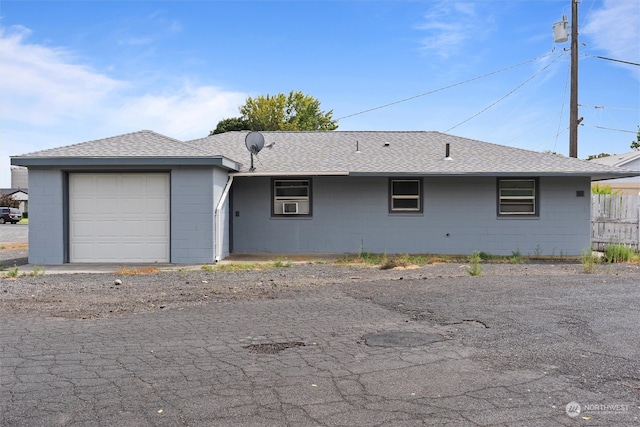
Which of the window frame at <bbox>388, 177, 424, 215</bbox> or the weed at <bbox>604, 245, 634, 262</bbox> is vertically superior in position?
the window frame at <bbox>388, 177, 424, 215</bbox>

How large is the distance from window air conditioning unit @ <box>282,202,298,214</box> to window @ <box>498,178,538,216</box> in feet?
20.8

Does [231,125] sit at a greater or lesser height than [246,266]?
greater

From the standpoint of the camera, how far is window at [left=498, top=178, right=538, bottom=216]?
683 inches

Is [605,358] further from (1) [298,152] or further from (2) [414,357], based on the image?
(1) [298,152]

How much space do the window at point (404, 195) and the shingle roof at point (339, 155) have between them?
0.63m

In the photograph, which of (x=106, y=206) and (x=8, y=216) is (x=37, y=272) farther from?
(x=8, y=216)

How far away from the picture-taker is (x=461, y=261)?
621 inches

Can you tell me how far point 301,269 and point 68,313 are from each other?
20.7 ft

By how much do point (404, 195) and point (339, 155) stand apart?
104 inches

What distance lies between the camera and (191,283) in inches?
444

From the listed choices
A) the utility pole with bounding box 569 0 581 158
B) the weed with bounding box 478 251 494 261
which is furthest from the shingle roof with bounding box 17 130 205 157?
the utility pole with bounding box 569 0 581 158

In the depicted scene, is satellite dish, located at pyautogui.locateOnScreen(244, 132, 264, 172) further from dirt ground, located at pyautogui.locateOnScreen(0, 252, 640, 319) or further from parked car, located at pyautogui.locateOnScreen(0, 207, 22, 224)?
parked car, located at pyautogui.locateOnScreen(0, 207, 22, 224)

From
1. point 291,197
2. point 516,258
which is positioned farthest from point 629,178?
point 291,197

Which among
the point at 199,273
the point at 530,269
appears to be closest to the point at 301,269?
the point at 199,273
